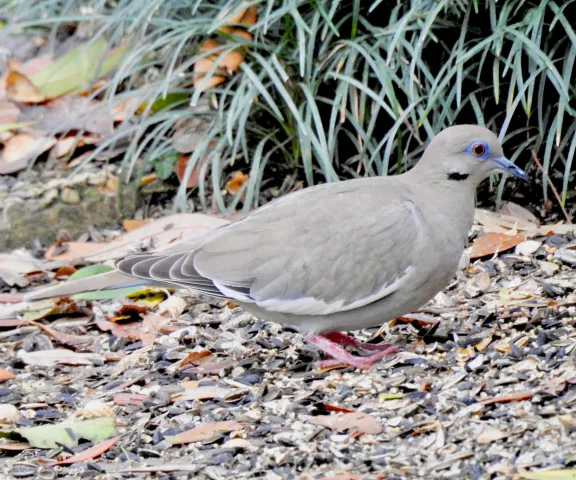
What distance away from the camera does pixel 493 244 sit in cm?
501

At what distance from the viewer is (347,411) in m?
3.60

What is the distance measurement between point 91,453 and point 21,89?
3.81 metres

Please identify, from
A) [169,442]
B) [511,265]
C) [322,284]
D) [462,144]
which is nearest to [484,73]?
[511,265]

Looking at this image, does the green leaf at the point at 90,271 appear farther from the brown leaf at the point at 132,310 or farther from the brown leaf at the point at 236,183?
the brown leaf at the point at 236,183

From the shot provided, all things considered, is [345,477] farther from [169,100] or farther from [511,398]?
[169,100]

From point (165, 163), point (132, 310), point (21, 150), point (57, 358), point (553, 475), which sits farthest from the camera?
point (21, 150)

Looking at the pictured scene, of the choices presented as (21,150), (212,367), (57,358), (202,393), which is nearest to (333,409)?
(202,393)

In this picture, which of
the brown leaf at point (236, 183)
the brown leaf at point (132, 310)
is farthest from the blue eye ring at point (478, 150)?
the brown leaf at point (236, 183)

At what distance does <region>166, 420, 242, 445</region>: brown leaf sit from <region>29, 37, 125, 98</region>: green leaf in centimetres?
363

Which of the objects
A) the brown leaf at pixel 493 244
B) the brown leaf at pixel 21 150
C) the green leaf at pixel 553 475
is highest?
the brown leaf at pixel 21 150

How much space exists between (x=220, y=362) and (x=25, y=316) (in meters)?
1.32

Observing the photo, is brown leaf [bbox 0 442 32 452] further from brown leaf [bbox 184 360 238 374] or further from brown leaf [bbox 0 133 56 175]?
brown leaf [bbox 0 133 56 175]

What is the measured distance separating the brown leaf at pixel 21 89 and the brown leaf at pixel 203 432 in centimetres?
373

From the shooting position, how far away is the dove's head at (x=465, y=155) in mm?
4020
